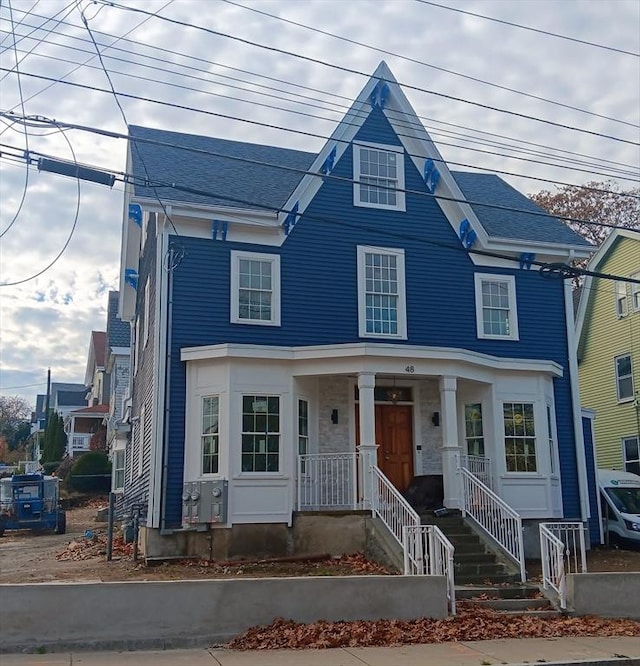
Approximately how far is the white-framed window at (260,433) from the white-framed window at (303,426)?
2.14ft

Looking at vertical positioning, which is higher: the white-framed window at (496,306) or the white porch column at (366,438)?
the white-framed window at (496,306)

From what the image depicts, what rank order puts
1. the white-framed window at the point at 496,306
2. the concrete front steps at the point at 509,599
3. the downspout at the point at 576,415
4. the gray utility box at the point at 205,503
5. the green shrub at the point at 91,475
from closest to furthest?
the concrete front steps at the point at 509,599 → the gray utility box at the point at 205,503 → the white-framed window at the point at 496,306 → the downspout at the point at 576,415 → the green shrub at the point at 91,475

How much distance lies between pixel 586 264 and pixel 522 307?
14.5m

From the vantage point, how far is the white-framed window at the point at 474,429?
18598mm

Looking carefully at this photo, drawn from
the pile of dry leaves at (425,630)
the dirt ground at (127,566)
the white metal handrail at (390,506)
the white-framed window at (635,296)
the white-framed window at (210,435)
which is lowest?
Answer: the pile of dry leaves at (425,630)

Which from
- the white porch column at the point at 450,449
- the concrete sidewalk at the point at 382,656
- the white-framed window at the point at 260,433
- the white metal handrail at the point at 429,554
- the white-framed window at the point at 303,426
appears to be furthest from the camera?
the white-framed window at the point at 303,426

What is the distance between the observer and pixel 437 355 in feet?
55.9

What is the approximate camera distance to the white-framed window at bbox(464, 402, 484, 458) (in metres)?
18.6

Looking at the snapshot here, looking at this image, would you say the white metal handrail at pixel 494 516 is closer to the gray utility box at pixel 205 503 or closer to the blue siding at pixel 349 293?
the blue siding at pixel 349 293

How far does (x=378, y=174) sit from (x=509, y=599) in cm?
1036

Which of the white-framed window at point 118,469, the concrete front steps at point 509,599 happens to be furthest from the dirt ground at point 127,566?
the white-framed window at point 118,469

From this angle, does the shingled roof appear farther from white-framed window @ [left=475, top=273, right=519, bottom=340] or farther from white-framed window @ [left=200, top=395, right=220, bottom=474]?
white-framed window @ [left=200, top=395, right=220, bottom=474]

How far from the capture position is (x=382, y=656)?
9602 millimetres

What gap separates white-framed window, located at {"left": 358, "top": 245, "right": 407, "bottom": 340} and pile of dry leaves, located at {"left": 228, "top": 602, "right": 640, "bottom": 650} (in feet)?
26.3
